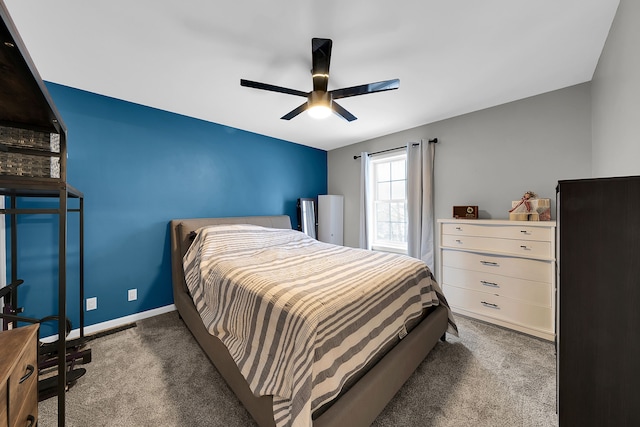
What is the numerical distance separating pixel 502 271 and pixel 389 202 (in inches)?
75.0

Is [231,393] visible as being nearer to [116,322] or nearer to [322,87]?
[116,322]

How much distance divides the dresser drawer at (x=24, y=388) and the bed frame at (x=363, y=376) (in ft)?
2.76

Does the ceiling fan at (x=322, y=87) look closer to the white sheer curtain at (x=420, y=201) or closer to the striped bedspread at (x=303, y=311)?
the striped bedspread at (x=303, y=311)

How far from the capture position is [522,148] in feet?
8.68

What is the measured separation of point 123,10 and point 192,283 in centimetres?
213

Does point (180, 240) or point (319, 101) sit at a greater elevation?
point (319, 101)

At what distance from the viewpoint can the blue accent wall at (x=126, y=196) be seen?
85.0 inches

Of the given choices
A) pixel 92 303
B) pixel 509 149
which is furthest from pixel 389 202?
pixel 92 303

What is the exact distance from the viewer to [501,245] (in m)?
2.45

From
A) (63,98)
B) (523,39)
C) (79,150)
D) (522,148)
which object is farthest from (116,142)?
(522,148)

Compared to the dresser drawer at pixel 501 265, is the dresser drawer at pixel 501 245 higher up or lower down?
higher up

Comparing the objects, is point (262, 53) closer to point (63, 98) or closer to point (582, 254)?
point (63, 98)

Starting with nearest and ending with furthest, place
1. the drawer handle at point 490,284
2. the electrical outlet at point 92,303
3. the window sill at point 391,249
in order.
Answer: the electrical outlet at point 92,303
the drawer handle at point 490,284
the window sill at point 391,249

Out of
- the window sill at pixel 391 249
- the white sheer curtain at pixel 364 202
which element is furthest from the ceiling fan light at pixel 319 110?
the window sill at pixel 391 249
